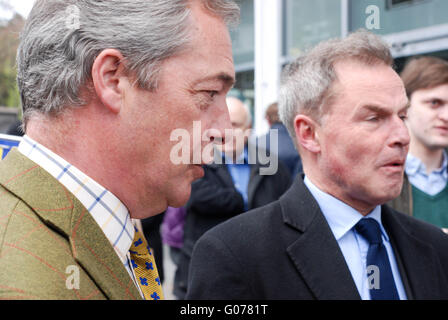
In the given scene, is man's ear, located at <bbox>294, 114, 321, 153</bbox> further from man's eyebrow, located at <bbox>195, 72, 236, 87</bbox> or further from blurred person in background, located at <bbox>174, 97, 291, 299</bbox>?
blurred person in background, located at <bbox>174, 97, 291, 299</bbox>

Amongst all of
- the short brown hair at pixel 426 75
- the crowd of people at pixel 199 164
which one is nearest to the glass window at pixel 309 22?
the short brown hair at pixel 426 75

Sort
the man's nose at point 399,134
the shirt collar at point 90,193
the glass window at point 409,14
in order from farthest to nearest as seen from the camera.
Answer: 1. the glass window at point 409,14
2. the man's nose at point 399,134
3. the shirt collar at point 90,193

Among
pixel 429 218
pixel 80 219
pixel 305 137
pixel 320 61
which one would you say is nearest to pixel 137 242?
pixel 80 219

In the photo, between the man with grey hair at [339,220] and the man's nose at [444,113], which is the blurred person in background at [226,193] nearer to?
the man's nose at [444,113]

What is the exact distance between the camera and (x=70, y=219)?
968 mm

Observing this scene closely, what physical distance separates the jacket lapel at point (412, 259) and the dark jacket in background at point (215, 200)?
1.84 meters

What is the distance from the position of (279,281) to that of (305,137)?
672 mm

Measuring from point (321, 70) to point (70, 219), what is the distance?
138 centimetres

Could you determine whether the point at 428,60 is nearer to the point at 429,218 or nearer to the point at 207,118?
the point at 429,218

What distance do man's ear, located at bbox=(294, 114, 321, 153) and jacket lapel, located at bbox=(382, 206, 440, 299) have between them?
0.42 metres

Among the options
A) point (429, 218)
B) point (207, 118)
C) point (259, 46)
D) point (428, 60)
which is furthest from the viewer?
point (259, 46)

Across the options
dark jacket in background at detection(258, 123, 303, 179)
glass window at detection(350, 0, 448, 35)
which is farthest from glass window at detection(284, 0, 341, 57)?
dark jacket in background at detection(258, 123, 303, 179)

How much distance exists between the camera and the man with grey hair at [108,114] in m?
0.98

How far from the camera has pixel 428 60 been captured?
2789mm
